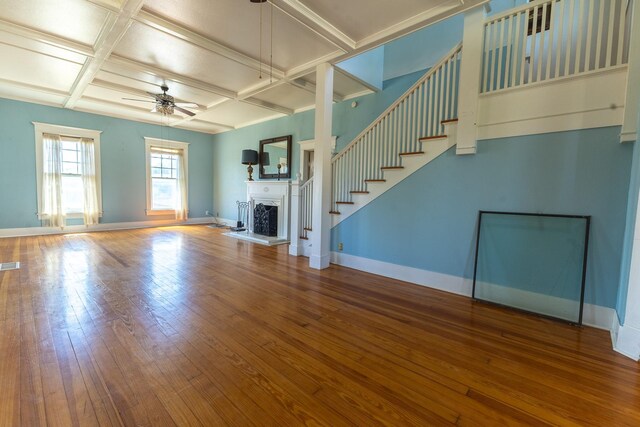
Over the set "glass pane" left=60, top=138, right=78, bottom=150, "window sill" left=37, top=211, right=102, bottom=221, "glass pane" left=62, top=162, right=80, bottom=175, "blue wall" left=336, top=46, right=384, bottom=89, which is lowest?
"window sill" left=37, top=211, right=102, bottom=221

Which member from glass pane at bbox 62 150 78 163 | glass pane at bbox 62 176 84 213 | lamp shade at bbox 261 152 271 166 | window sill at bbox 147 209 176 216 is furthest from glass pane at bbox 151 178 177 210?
lamp shade at bbox 261 152 271 166

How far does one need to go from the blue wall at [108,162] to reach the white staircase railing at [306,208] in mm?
5058

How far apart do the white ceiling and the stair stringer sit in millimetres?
1229

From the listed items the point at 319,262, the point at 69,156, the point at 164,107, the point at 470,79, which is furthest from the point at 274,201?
the point at 69,156

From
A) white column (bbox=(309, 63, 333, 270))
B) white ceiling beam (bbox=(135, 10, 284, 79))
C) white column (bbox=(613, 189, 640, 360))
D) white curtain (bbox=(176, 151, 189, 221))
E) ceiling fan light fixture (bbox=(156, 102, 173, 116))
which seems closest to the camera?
white column (bbox=(613, 189, 640, 360))

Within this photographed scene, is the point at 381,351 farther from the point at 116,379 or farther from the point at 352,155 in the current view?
the point at 352,155

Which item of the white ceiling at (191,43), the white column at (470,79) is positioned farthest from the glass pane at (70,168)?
the white column at (470,79)

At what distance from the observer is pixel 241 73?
169 inches

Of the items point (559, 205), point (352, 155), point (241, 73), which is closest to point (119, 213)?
point (241, 73)

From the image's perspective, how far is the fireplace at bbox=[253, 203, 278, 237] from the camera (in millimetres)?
6039

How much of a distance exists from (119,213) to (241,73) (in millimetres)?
5323

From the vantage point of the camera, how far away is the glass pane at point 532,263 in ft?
7.75

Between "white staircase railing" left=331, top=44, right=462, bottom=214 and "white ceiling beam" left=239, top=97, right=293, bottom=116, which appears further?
"white ceiling beam" left=239, top=97, right=293, bottom=116

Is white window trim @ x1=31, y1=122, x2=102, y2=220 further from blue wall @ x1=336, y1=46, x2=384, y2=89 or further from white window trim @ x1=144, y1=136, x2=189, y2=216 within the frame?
blue wall @ x1=336, y1=46, x2=384, y2=89
